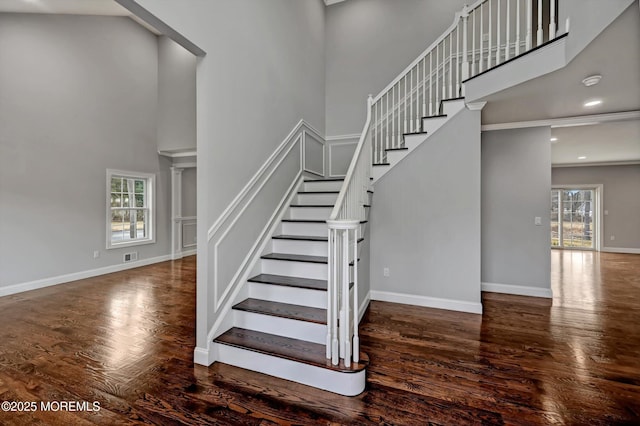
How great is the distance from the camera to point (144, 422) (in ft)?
5.26

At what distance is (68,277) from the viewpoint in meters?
4.54

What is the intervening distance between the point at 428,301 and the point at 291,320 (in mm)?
2027

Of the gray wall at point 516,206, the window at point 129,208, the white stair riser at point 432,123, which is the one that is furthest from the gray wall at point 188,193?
the gray wall at point 516,206

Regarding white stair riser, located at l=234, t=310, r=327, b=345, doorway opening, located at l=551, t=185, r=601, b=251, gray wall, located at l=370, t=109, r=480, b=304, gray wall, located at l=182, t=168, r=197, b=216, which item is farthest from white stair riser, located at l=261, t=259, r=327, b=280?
doorway opening, located at l=551, t=185, r=601, b=251

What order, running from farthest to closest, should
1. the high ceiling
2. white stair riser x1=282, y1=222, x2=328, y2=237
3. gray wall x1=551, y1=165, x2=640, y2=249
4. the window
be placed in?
gray wall x1=551, y1=165, x2=640, y2=249 < the window < white stair riser x1=282, y1=222, x2=328, y2=237 < the high ceiling

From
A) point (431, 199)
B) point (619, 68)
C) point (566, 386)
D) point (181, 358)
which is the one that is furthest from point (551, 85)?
point (181, 358)

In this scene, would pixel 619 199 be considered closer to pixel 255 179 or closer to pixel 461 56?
pixel 461 56

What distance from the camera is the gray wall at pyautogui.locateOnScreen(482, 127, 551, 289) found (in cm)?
392

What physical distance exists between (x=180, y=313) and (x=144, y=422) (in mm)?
1719

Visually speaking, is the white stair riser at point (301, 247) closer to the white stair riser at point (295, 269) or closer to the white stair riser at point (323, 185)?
the white stair riser at point (295, 269)

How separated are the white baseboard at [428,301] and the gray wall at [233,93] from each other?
1908mm

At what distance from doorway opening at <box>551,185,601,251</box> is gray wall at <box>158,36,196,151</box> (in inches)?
407

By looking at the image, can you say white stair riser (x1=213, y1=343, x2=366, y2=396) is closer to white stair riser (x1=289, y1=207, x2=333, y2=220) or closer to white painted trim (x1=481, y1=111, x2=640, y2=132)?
white stair riser (x1=289, y1=207, x2=333, y2=220)

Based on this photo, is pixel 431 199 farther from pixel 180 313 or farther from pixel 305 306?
pixel 180 313
